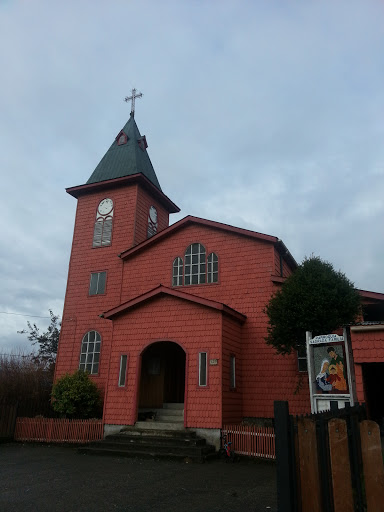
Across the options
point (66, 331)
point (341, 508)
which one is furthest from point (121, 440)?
point (341, 508)

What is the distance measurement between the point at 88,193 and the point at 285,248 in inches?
468

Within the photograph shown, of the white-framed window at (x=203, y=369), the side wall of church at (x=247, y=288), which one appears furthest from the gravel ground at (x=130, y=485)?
the side wall of church at (x=247, y=288)

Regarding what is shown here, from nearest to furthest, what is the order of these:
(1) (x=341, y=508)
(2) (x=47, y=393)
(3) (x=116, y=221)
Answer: (1) (x=341, y=508), (2) (x=47, y=393), (3) (x=116, y=221)

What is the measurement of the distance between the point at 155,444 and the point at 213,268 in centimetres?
767

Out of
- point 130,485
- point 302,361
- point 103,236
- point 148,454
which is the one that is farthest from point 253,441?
point 103,236

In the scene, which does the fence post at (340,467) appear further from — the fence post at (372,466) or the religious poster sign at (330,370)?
the religious poster sign at (330,370)

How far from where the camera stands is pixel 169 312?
15.3 metres

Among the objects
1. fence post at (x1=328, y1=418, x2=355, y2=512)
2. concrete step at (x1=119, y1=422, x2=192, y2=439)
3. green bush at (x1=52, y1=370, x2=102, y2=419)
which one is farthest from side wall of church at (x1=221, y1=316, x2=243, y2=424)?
fence post at (x1=328, y1=418, x2=355, y2=512)

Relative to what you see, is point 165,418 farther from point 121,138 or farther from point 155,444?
point 121,138

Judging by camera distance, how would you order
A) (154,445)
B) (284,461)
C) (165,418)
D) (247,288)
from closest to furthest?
(284,461), (154,445), (165,418), (247,288)

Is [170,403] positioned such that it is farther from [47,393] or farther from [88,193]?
[88,193]

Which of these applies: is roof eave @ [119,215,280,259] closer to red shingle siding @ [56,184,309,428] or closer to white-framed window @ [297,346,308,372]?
red shingle siding @ [56,184,309,428]

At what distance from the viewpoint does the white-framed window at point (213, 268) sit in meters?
17.7

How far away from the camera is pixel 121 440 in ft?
44.6
